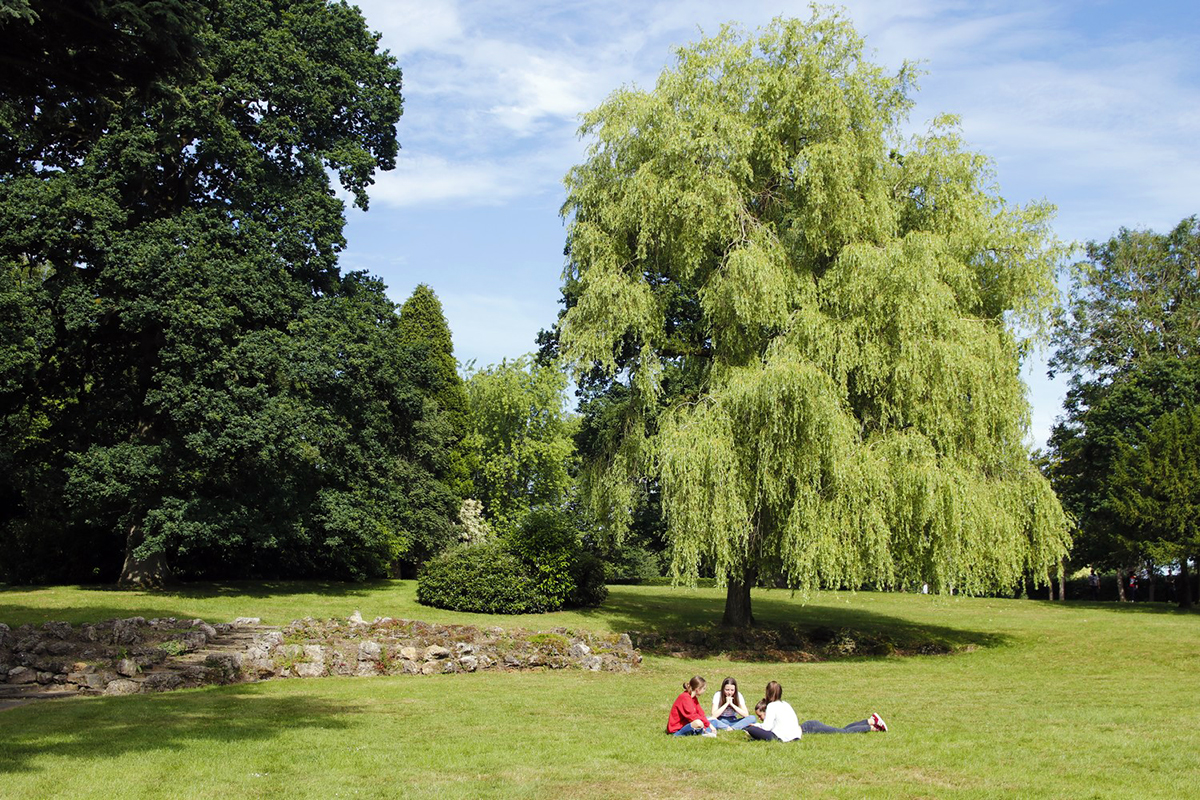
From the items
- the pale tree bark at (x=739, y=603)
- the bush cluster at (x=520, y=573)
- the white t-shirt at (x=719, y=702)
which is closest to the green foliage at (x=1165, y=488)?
the pale tree bark at (x=739, y=603)

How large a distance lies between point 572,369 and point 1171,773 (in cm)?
1594

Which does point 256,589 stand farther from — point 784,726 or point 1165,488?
point 1165,488

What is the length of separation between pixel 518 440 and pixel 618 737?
38.7 meters

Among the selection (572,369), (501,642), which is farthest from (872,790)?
(572,369)

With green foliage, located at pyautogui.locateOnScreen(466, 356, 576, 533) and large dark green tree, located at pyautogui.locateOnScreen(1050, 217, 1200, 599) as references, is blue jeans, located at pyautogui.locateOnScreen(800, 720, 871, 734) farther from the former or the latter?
green foliage, located at pyautogui.locateOnScreen(466, 356, 576, 533)

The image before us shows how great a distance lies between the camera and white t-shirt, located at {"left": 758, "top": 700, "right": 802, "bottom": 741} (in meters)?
10.9

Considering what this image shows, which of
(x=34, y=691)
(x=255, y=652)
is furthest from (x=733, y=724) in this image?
(x=34, y=691)

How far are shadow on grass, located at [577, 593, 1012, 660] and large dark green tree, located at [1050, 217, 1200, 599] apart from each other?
46.7 ft

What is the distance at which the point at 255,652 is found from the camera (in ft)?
53.6

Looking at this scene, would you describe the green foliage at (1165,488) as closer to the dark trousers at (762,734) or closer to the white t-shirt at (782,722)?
the white t-shirt at (782,722)

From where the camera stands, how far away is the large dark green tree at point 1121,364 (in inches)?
1569

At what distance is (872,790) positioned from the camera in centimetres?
819

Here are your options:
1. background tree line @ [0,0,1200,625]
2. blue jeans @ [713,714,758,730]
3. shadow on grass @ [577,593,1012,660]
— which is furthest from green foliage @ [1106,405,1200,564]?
blue jeans @ [713,714,758,730]

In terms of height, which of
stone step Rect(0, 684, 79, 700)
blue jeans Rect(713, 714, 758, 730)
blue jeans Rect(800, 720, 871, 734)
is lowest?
stone step Rect(0, 684, 79, 700)
